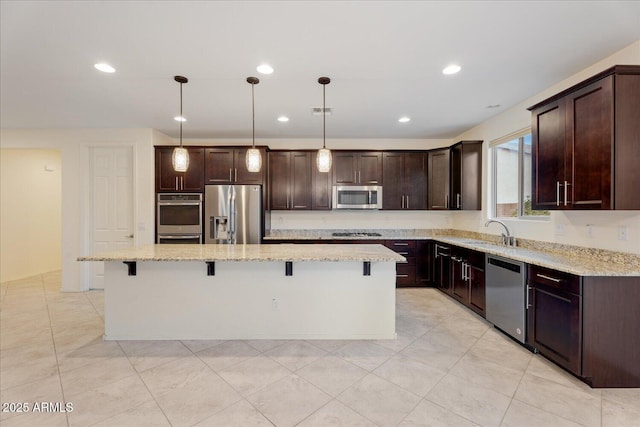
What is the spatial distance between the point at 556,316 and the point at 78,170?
21.5ft

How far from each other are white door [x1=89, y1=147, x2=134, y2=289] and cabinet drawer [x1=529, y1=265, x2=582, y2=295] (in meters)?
5.52

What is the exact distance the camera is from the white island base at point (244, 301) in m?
2.95

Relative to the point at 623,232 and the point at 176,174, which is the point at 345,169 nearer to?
the point at 176,174

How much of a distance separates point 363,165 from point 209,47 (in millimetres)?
3295

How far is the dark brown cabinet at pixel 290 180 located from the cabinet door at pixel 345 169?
1.55 feet

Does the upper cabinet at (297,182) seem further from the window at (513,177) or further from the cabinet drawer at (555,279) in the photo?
the cabinet drawer at (555,279)

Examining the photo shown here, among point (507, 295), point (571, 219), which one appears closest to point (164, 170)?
point (507, 295)

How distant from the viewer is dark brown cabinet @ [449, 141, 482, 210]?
4.42 metres

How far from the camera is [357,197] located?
5078 mm

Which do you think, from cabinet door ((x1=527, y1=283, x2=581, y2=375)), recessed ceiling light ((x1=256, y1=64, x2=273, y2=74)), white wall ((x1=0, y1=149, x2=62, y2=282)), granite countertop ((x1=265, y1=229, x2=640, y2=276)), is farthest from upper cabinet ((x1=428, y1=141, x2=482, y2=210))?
white wall ((x1=0, y1=149, x2=62, y2=282))

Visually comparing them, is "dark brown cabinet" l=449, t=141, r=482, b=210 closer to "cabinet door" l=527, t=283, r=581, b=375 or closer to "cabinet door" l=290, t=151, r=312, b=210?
"cabinet door" l=527, t=283, r=581, b=375

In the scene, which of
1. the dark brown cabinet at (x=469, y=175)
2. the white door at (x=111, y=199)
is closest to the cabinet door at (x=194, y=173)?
the white door at (x=111, y=199)

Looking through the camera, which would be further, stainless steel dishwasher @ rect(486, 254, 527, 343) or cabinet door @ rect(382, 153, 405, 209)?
cabinet door @ rect(382, 153, 405, 209)

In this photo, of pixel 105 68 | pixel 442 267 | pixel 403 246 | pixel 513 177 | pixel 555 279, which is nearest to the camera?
pixel 555 279
